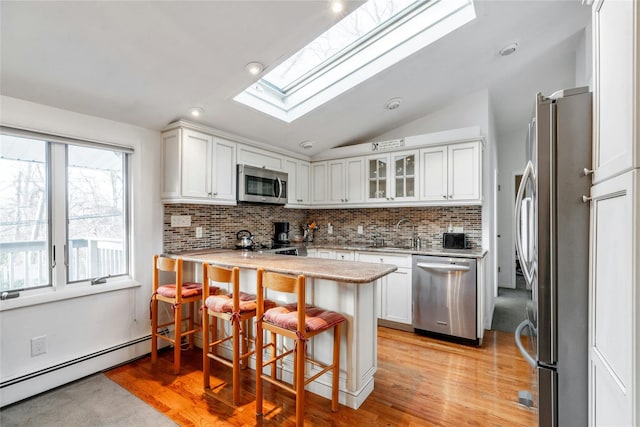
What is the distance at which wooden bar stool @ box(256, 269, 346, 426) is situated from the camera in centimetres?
175

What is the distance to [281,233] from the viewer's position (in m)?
4.30

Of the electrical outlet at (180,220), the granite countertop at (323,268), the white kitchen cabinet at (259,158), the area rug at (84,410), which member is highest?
the white kitchen cabinet at (259,158)

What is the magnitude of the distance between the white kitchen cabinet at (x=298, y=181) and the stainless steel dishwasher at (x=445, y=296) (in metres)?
1.86

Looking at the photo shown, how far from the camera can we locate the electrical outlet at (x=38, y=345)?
2.18 m

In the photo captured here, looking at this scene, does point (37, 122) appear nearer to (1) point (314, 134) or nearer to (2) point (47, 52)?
(2) point (47, 52)

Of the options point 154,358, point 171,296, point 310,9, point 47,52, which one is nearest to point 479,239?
point 310,9

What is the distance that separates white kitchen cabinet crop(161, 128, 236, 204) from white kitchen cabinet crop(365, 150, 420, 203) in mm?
1938

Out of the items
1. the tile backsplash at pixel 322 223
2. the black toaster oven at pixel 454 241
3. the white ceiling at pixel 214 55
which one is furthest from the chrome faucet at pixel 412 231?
the white ceiling at pixel 214 55

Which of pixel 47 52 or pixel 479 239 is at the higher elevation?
pixel 47 52

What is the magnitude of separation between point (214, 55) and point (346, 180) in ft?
8.17

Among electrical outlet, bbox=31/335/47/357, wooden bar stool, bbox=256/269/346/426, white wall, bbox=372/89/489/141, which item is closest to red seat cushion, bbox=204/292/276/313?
wooden bar stool, bbox=256/269/346/426

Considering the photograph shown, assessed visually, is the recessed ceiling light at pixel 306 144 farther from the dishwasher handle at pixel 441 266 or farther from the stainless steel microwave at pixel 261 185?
the dishwasher handle at pixel 441 266

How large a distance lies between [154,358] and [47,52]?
2.49 meters

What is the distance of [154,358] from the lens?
2.65 meters
